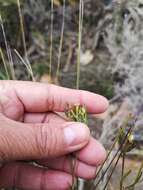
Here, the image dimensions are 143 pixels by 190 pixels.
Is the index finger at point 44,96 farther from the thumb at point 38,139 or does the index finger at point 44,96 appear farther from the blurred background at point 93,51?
the blurred background at point 93,51

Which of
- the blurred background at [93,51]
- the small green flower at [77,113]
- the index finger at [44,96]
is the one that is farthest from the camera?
the blurred background at [93,51]

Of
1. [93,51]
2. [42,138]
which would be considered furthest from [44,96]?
[93,51]

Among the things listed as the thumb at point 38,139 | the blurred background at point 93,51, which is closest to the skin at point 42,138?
the thumb at point 38,139

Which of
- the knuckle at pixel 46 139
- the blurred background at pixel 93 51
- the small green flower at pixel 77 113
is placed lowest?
the blurred background at pixel 93 51

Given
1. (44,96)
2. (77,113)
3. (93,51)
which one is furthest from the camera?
(93,51)

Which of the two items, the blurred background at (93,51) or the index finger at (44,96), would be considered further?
the blurred background at (93,51)

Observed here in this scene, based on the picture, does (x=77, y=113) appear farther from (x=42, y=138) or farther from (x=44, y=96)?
(x=44, y=96)

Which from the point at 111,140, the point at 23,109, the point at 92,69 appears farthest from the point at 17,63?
the point at 23,109

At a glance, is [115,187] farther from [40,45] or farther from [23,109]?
[40,45]
